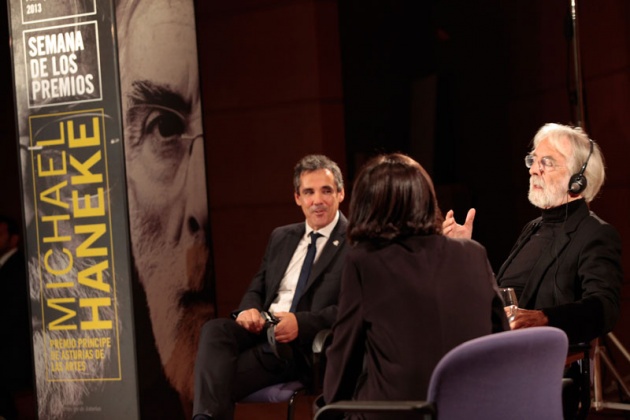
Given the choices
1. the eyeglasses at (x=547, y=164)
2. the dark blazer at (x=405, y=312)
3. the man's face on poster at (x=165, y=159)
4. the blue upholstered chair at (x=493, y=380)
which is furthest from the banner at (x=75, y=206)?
the blue upholstered chair at (x=493, y=380)

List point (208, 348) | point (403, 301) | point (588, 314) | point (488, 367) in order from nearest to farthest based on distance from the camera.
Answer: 1. point (488, 367)
2. point (403, 301)
3. point (588, 314)
4. point (208, 348)

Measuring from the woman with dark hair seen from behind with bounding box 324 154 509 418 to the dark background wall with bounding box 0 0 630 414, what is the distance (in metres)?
3.03

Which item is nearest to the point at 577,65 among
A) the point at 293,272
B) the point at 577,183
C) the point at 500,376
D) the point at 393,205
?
the point at 577,183

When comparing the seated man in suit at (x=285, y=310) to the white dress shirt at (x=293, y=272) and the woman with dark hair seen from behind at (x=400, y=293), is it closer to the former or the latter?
the white dress shirt at (x=293, y=272)

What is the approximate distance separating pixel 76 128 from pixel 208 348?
1166mm

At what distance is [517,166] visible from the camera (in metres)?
5.14

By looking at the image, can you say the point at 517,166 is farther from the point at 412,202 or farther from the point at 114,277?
the point at 412,202

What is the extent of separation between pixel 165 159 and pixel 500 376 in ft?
7.48

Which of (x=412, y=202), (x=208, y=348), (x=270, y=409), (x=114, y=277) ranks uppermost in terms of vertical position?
(x=412, y=202)

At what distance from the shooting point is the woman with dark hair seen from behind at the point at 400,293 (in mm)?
2020

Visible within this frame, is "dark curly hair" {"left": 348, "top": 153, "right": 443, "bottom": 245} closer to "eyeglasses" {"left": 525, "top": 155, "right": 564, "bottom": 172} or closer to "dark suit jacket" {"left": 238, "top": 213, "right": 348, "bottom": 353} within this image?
"eyeglasses" {"left": 525, "top": 155, "right": 564, "bottom": 172}

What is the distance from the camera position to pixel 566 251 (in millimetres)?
2842

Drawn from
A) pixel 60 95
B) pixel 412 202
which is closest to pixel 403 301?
pixel 412 202

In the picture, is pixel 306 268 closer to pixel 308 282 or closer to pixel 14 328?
pixel 308 282
